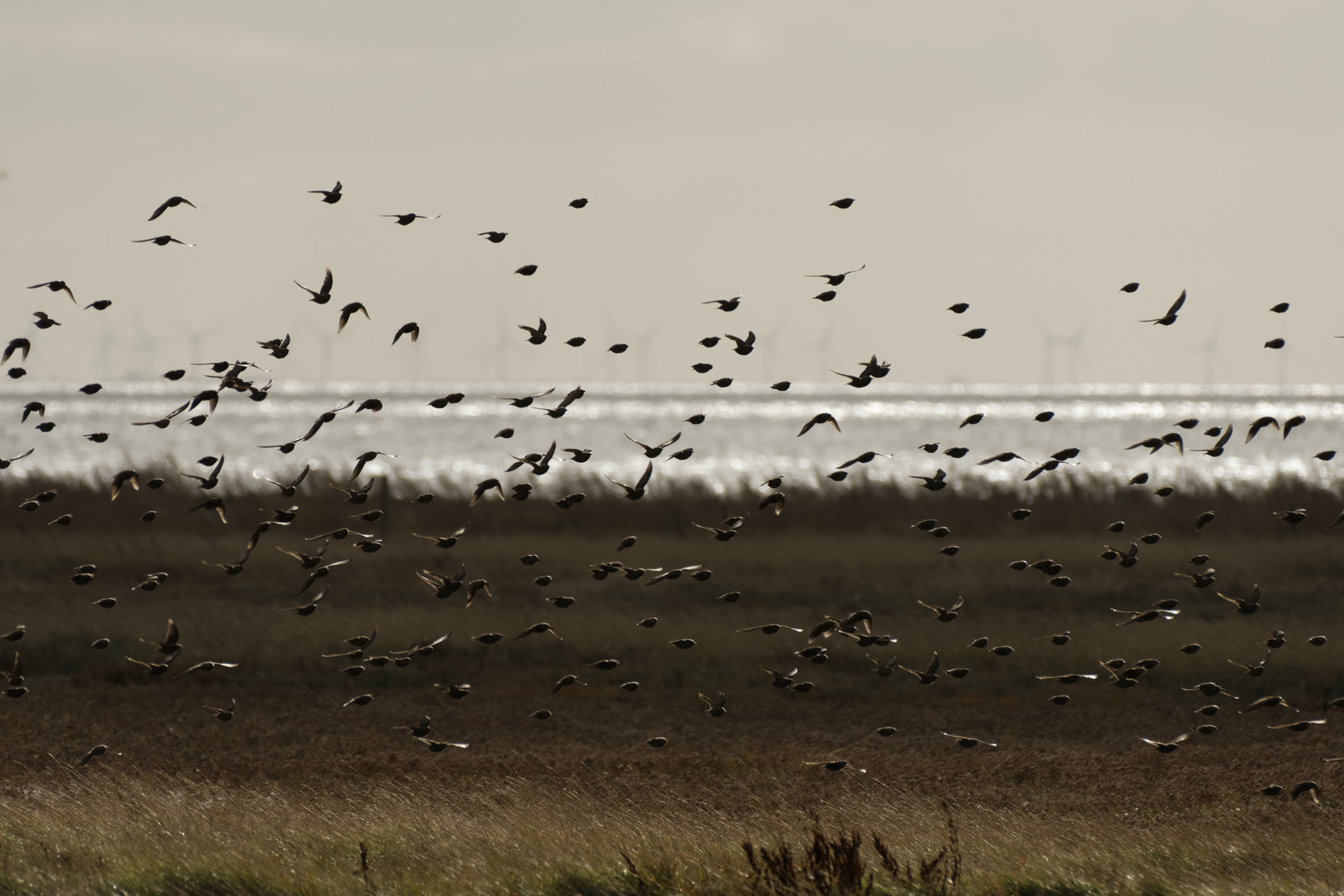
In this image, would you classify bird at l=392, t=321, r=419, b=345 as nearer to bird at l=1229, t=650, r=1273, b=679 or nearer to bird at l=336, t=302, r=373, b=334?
bird at l=336, t=302, r=373, b=334

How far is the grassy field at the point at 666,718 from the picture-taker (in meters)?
14.2

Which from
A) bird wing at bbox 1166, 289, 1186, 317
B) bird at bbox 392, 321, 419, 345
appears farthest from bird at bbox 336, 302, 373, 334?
bird wing at bbox 1166, 289, 1186, 317

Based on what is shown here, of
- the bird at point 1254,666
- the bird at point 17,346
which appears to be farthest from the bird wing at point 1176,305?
the bird at point 17,346

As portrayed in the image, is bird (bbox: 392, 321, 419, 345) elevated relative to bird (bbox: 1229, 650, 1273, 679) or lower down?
elevated

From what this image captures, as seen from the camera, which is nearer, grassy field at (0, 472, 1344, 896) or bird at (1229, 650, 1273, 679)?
bird at (1229, 650, 1273, 679)

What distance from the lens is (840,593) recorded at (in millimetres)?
32438

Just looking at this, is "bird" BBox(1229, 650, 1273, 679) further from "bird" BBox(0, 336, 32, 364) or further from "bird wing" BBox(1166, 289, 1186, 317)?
"bird" BBox(0, 336, 32, 364)

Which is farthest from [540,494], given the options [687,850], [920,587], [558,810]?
[687,850]

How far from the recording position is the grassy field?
46.5ft

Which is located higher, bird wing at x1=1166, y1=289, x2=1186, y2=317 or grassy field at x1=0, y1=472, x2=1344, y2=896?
bird wing at x1=1166, y1=289, x2=1186, y2=317

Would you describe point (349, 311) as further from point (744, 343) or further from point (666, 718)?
point (666, 718)

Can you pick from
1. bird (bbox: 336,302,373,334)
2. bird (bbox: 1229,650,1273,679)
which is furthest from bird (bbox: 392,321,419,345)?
bird (bbox: 1229,650,1273,679)

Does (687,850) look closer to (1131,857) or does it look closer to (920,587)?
(1131,857)

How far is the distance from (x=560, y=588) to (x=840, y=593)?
263 inches
